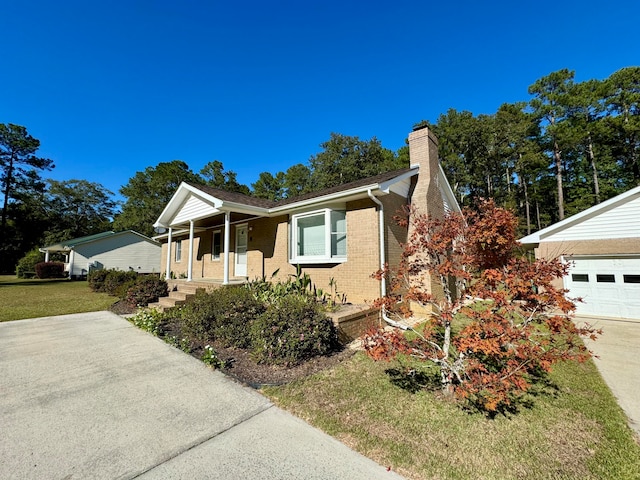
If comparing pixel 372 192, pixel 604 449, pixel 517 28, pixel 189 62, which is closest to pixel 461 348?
pixel 604 449

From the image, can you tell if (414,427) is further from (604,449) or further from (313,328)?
(313,328)

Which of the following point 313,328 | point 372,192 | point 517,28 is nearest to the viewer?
point 313,328

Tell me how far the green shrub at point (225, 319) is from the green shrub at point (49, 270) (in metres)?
30.1

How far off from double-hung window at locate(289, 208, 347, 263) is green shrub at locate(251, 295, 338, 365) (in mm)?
3164

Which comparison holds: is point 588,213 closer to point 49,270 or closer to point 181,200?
point 181,200

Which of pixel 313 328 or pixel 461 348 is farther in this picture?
pixel 313 328

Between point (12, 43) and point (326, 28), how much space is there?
11296 millimetres

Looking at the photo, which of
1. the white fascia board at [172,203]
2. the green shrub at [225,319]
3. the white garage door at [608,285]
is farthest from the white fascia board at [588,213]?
the white fascia board at [172,203]

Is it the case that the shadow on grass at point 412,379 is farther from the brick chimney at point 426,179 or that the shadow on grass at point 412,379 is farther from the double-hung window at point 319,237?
the brick chimney at point 426,179

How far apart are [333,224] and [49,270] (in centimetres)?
3214

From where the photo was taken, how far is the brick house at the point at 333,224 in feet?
26.4

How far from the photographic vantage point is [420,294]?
372 cm

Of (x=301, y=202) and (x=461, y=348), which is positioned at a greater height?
(x=301, y=202)

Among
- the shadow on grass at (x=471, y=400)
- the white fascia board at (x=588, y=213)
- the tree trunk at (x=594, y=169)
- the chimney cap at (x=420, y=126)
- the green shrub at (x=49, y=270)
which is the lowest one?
the shadow on grass at (x=471, y=400)
